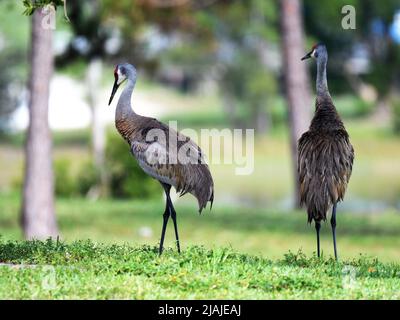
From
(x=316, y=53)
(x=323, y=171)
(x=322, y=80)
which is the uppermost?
(x=316, y=53)

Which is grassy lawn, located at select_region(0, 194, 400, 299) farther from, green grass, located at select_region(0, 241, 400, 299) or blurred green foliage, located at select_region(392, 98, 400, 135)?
blurred green foliage, located at select_region(392, 98, 400, 135)

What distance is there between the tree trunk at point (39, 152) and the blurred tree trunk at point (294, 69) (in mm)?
6648

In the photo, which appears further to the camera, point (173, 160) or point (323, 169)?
point (323, 169)

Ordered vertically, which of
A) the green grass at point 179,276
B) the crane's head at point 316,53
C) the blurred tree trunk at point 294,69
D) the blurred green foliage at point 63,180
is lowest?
the green grass at point 179,276

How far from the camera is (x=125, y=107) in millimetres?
11688

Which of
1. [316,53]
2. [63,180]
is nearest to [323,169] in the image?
[316,53]

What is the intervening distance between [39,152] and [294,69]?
711 cm

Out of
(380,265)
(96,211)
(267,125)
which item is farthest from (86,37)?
(267,125)

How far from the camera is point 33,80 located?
19719mm

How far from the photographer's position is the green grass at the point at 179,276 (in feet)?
30.8

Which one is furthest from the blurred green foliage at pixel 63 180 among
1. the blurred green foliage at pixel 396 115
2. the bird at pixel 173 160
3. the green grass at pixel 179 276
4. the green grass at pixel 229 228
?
the blurred green foliage at pixel 396 115

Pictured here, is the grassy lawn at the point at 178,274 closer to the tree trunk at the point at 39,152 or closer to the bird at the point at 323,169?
the bird at the point at 323,169

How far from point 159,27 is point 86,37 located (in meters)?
7.01

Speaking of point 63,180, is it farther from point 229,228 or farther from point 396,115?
point 396,115
